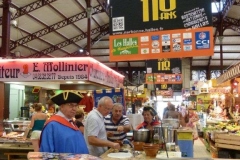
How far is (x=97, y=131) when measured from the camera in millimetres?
3830

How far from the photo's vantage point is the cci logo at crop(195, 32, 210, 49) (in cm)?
387

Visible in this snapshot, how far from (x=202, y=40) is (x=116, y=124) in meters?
1.94

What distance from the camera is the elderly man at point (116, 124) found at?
4710 mm

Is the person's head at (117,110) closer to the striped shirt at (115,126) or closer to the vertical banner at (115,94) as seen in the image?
the striped shirt at (115,126)

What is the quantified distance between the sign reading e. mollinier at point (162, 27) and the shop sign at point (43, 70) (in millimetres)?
5524

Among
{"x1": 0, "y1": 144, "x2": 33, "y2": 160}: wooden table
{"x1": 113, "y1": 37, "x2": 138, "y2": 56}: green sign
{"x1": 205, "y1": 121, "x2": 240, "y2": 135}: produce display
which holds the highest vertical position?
{"x1": 113, "y1": 37, "x2": 138, "y2": 56}: green sign

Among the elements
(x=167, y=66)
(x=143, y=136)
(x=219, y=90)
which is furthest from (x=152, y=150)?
(x=219, y=90)

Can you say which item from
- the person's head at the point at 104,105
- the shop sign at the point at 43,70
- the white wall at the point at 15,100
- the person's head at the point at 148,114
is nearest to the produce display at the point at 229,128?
the person's head at the point at 148,114

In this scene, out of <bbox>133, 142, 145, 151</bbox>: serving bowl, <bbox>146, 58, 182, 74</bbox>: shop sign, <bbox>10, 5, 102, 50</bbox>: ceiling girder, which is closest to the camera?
<bbox>133, 142, 145, 151</bbox>: serving bowl

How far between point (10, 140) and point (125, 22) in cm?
368

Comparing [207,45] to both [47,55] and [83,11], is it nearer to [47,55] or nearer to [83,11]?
[83,11]

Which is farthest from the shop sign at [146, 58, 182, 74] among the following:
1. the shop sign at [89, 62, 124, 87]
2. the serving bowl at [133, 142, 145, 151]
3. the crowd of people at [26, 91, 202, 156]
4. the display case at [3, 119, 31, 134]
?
the serving bowl at [133, 142, 145, 151]

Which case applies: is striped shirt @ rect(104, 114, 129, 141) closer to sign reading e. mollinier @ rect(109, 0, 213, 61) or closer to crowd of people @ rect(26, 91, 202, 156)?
crowd of people @ rect(26, 91, 202, 156)

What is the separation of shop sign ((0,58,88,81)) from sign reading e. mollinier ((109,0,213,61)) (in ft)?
18.1
